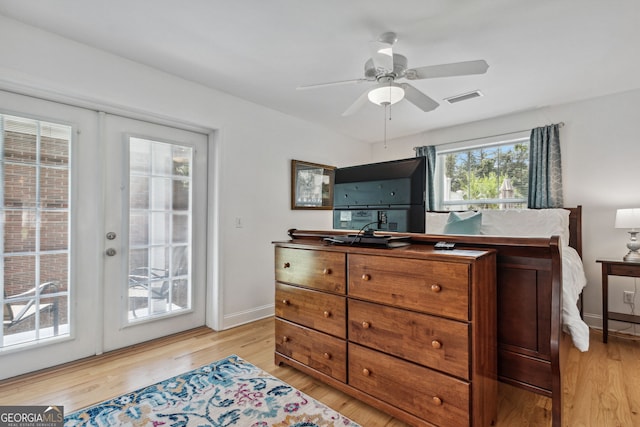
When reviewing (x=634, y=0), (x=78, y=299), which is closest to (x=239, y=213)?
(x=78, y=299)

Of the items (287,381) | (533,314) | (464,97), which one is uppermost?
(464,97)

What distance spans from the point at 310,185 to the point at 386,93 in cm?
208

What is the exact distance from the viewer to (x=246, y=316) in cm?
333

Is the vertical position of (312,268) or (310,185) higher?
(310,185)

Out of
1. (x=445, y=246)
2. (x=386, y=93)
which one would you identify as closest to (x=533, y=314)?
(x=445, y=246)

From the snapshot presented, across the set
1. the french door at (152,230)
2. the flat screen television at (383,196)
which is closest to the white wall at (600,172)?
the flat screen television at (383,196)

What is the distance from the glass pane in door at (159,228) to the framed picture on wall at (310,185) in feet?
4.37

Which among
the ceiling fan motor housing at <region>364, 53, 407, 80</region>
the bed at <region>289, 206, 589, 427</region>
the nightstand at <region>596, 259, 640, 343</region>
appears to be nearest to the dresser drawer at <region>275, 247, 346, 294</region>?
the bed at <region>289, 206, 589, 427</region>

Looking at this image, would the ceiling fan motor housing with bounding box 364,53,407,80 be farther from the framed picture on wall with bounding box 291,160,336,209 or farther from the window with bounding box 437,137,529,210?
the window with bounding box 437,137,529,210

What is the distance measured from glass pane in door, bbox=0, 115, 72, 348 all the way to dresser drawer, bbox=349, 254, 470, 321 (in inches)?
90.5

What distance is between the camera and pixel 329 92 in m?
3.16

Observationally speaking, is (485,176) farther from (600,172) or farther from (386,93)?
(386,93)

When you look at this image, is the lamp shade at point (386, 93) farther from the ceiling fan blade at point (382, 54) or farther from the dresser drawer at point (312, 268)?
the dresser drawer at point (312, 268)

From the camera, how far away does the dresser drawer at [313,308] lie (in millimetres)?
1910
